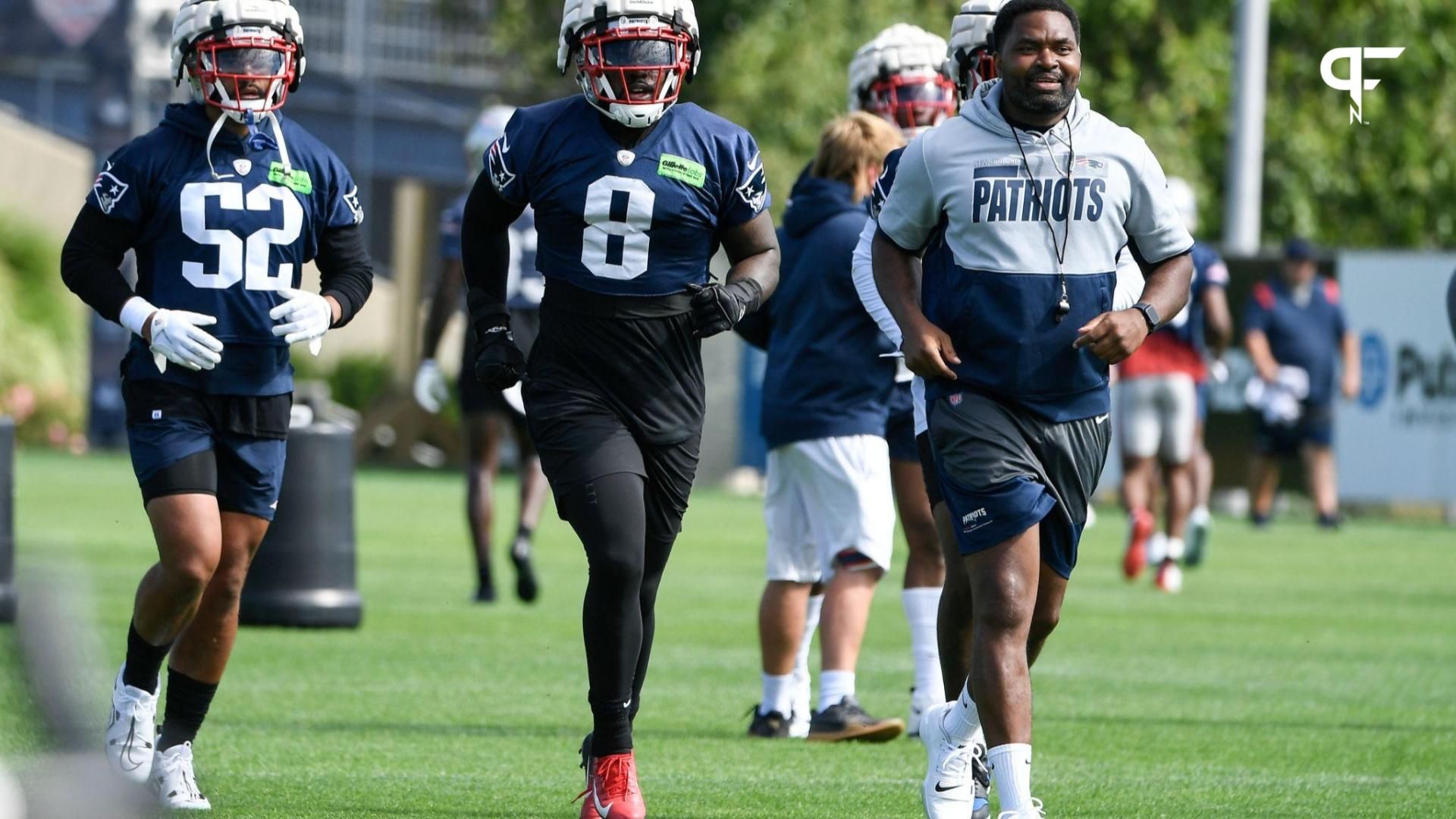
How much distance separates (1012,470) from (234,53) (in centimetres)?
242

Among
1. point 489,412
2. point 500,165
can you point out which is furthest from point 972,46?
point 489,412

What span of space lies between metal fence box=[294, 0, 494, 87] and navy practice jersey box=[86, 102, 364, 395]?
149 feet

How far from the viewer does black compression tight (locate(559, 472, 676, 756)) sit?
5941 millimetres

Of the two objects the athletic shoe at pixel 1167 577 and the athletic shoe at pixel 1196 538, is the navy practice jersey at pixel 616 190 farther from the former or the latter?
the athletic shoe at pixel 1196 538

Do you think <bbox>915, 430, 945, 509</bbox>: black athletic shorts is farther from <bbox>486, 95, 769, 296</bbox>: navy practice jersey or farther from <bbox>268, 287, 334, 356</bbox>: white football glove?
<bbox>268, 287, 334, 356</bbox>: white football glove

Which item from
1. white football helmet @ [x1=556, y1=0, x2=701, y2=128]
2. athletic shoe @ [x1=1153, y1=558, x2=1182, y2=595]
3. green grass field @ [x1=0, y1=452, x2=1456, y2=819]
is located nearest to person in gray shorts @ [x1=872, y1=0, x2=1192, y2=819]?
white football helmet @ [x1=556, y1=0, x2=701, y2=128]

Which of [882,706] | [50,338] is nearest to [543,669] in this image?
[882,706]

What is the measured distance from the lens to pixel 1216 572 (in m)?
15.9

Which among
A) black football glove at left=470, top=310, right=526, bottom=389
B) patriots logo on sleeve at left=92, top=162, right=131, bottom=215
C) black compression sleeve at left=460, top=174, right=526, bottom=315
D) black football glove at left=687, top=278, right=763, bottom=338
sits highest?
patriots logo on sleeve at left=92, top=162, right=131, bottom=215

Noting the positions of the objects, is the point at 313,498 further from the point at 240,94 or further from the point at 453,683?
the point at 240,94

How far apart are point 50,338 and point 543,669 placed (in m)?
26.7

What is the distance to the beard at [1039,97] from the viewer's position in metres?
5.52

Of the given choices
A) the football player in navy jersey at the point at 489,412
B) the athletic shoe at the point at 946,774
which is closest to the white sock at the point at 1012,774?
the athletic shoe at the point at 946,774

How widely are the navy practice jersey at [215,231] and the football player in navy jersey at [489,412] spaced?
5.76 m
